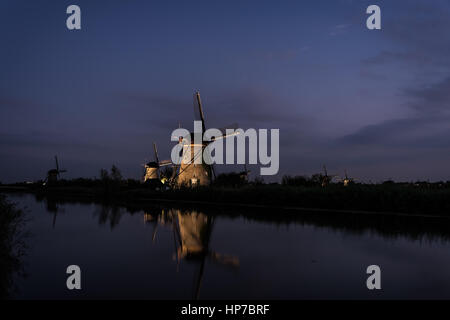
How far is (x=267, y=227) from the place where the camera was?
12914 mm

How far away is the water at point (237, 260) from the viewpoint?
17.8 ft

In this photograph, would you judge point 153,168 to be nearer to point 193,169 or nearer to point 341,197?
point 193,169

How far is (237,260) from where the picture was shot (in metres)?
7.64

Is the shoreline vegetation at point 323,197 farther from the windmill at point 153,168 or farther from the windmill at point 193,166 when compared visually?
the windmill at point 153,168

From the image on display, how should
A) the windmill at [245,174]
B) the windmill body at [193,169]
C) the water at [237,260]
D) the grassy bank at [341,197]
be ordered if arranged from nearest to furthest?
the water at [237,260] < the grassy bank at [341,197] < the windmill body at [193,169] < the windmill at [245,174]

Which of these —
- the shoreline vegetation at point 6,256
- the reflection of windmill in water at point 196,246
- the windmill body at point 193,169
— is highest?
the windmill body at point 193,169

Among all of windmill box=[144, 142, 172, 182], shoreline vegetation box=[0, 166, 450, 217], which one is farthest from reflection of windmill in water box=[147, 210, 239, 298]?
windmill box=[144, 142, 172, 182]

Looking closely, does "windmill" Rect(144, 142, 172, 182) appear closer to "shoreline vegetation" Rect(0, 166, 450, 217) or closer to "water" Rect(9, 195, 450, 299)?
"shoreline vegetation" Rect(0, 166, 450, 217)

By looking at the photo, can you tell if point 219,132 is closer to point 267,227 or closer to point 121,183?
point 121,183

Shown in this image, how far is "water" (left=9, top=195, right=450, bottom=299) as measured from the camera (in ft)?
17.8

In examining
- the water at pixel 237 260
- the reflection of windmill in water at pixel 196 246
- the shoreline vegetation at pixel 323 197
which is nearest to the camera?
the water at pixel 237 260

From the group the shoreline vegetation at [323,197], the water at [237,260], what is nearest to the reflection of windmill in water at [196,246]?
the water at [237,260]
